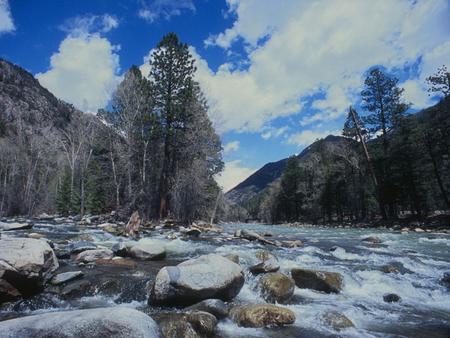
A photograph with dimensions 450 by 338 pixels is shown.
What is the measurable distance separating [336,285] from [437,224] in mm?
21631

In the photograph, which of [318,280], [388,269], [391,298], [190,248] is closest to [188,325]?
[318,280]

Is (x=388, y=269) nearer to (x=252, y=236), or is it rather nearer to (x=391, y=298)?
(x=391, y=298)

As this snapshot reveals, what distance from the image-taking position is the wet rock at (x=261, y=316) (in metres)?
5.43

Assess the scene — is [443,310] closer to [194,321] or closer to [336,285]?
[336,285]

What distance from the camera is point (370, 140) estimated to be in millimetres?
39562

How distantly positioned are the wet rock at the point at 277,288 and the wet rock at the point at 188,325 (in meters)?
1.92

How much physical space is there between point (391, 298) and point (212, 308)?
163 inches

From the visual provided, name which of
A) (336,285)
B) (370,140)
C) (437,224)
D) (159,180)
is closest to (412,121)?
(370,140)

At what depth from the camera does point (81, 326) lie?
3.76 meters

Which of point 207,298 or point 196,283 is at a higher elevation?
point 196,283

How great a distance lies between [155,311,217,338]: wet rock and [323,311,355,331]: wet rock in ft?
6.63

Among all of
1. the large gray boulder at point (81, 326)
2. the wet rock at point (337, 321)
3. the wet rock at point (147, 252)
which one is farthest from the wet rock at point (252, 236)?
the large gray boulder at point (81, 326)

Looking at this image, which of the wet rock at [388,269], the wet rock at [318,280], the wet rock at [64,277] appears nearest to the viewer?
the wet rock at [64,277]

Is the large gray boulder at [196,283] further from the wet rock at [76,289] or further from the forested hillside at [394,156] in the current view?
the forested hillside at [394,156]
